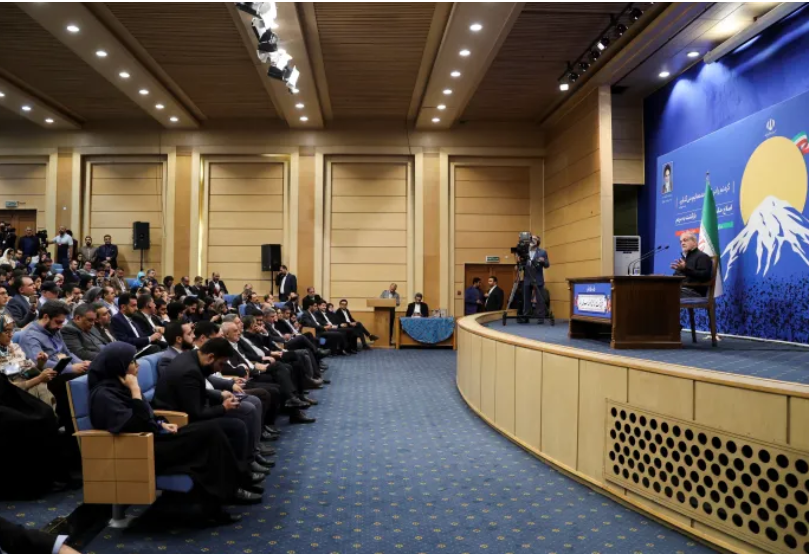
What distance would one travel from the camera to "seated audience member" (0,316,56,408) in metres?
3.30

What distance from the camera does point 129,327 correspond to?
535 cm

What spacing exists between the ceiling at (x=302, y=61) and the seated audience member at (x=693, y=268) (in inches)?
137

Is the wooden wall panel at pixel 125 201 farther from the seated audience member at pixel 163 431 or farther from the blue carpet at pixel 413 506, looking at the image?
the seated audience member at pixel 163 431

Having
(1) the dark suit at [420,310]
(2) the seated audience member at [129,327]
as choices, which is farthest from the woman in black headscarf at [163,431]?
(1) the dark suit at [420,310]

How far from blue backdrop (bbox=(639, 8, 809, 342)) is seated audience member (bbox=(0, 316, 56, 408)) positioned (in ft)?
22.7

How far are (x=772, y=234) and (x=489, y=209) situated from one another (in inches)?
270

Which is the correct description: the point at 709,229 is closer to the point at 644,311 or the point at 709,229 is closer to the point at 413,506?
the point at 644,311

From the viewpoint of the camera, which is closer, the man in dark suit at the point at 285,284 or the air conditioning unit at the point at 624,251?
the air conditioning unit at the point at 624,251

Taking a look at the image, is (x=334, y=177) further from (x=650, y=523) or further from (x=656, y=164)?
(x=650, y=523)

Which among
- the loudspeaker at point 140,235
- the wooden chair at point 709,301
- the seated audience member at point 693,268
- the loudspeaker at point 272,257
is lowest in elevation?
the wooden chair at point 709,301

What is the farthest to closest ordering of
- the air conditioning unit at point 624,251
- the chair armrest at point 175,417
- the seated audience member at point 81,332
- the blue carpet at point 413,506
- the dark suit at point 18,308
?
the air conditioning unit at point 624,251 → the dark suit at point 18,308 → the seated audience member at point 81,332 → the chair armrest at point 175,417 → the blue carpet at point 413,506

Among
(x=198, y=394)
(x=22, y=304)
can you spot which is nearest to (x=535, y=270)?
(x=198, y=394)

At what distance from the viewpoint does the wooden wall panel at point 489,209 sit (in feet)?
42.3

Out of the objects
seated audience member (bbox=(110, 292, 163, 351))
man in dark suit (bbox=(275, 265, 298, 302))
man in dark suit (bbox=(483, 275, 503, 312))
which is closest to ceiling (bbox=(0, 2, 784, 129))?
man in dark suit (bbox=(275, 265, 298, 302))
